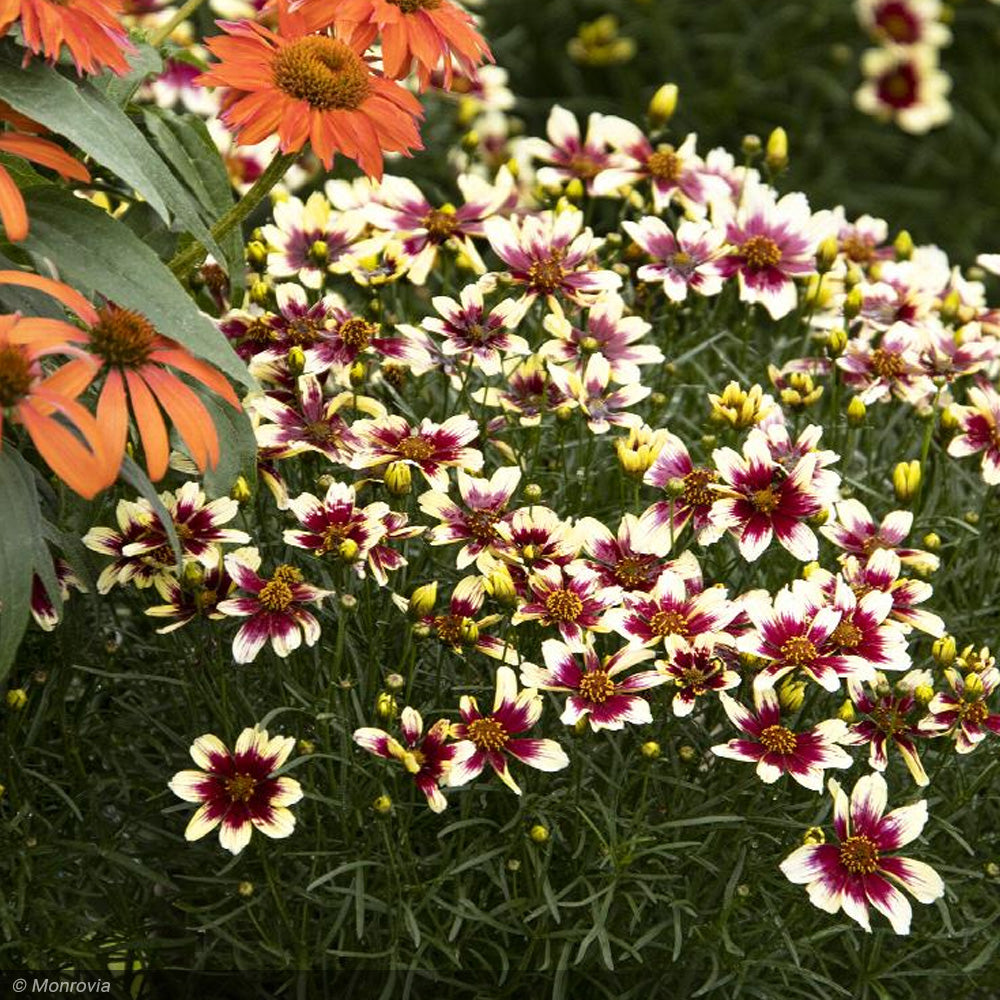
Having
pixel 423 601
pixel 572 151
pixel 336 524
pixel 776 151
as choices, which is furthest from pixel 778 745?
pixel 572 151

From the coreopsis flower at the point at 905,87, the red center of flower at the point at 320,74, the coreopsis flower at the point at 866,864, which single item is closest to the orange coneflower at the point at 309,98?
the red center of flower at the point at 320,74

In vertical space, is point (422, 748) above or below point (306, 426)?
below

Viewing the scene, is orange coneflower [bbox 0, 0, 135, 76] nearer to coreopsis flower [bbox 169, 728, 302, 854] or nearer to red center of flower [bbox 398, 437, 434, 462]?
red center of flower [bbox 398, 437, 434, 462]

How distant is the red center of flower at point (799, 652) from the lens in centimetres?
152

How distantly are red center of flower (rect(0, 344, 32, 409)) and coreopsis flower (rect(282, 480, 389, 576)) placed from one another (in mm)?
329

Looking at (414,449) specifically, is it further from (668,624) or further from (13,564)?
(13,564)

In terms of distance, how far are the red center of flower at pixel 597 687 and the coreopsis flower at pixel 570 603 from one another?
1.3 inches

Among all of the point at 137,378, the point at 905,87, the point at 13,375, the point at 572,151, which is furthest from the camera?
the point at 905,87

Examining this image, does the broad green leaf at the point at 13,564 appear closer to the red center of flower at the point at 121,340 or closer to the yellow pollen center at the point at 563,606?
the red center of flower at the point at 121,340

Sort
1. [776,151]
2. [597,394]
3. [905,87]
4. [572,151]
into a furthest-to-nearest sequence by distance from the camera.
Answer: [905,87]
[572,151]
[776,151]
[597,394]

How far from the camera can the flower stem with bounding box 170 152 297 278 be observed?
5.30ft

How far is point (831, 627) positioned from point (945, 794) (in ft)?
1.12

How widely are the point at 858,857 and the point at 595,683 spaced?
282mm

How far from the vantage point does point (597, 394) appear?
183 cm
